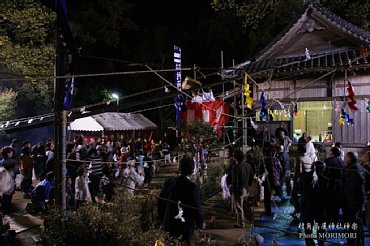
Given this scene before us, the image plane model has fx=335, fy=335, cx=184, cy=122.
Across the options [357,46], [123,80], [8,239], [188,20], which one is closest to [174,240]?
[8,239]

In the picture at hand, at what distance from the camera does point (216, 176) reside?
42.1 ft

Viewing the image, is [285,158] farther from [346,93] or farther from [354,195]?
[346,93]

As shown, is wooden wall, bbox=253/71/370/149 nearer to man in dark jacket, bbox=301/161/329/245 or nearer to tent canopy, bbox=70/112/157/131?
man in dark jacket, bbox=301/161/329/245

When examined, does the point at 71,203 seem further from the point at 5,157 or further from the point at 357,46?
the point at 357,46

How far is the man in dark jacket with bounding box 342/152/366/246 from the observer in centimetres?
666

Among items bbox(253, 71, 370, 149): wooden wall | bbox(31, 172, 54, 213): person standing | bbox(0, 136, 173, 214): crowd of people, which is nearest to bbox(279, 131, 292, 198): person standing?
bbox(253, 71, 370, 149): wooden wall

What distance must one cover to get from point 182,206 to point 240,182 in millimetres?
3369

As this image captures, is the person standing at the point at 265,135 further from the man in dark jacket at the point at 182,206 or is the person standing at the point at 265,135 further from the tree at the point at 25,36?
the tree at the point at 25,36

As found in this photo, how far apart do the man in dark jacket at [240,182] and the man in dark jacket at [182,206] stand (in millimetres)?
3115

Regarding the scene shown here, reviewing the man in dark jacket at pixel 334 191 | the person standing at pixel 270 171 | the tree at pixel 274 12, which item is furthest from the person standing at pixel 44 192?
the tree at pixel 274 12

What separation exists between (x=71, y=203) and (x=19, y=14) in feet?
31.5

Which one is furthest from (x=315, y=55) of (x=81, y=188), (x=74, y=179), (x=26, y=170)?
(x=26, y=170)

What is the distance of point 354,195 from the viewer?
6.72 meters

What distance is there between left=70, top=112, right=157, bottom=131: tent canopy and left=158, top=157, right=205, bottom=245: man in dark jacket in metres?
15.5
